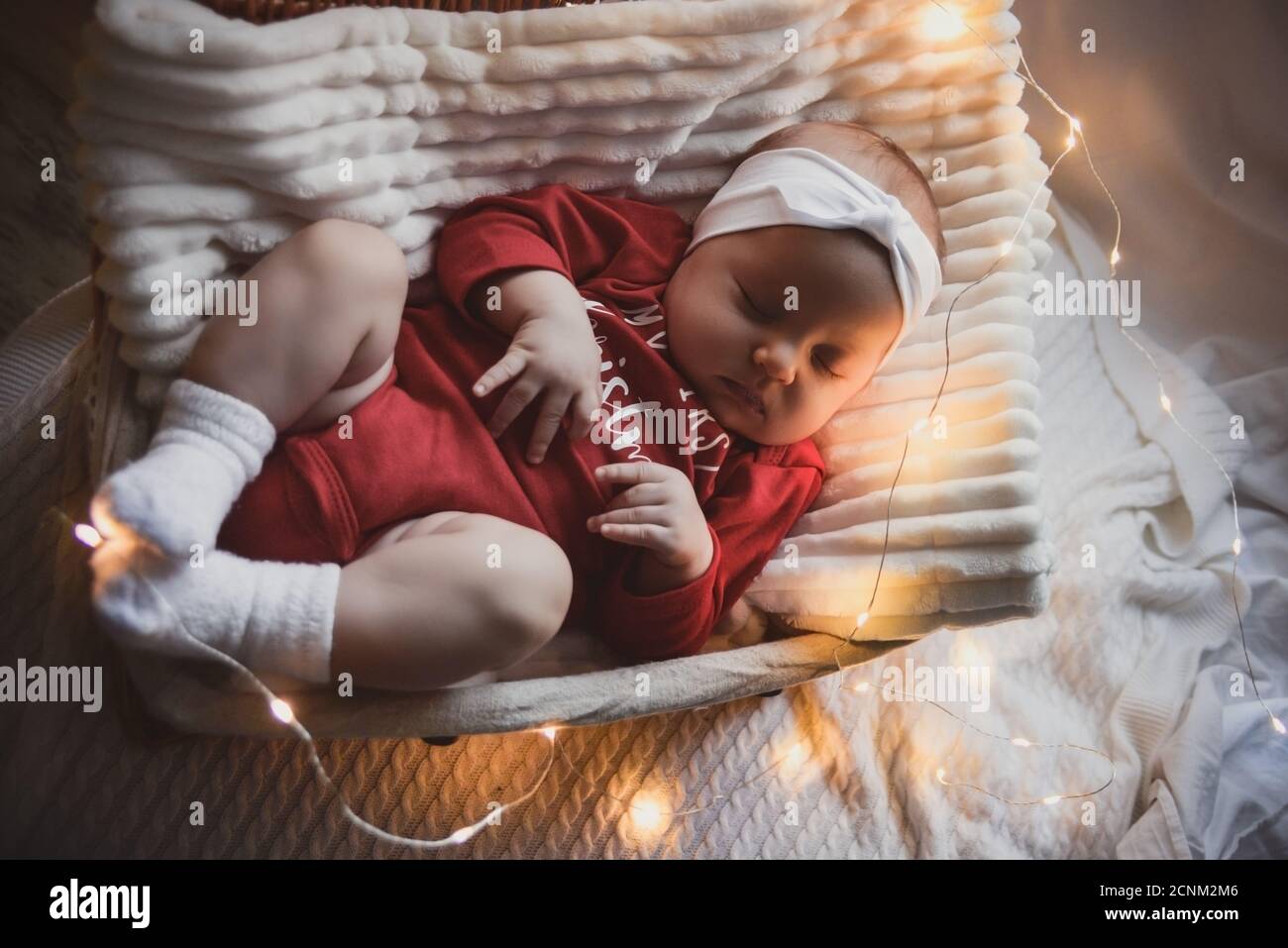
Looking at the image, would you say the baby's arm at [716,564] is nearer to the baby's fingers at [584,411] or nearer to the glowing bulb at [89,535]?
the baby's fingers at [584,411]

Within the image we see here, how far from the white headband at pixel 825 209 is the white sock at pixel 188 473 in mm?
482

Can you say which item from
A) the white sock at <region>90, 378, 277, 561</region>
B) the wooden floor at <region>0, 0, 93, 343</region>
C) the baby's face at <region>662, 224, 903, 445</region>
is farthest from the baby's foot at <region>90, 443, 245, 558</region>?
the wooden floor at <region>0, 0, 93, 343</region>

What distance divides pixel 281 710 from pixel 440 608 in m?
0.15

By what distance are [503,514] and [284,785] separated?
34cm

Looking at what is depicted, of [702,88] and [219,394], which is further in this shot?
[702,88]

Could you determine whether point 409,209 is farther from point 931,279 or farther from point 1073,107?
point 1073,107

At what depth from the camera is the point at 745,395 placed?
3.20ft

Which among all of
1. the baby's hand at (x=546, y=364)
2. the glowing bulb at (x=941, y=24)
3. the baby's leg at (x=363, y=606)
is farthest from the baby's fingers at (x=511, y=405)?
the glowing bulb at (x=941, y=24)

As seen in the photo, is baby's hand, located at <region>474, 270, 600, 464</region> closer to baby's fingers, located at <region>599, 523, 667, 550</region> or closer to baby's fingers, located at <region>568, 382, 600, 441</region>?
baby's fingers, located at <region>568, 382, 600, 441</region>

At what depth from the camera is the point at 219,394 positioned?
79 cm

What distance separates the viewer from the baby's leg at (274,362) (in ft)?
2.52

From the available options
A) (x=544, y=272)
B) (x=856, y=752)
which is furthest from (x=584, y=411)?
(x=856, y=752)
